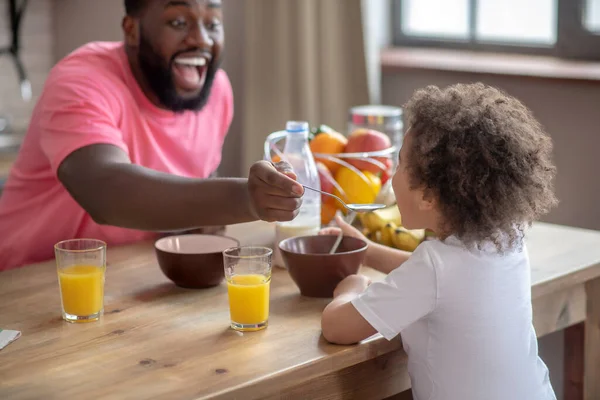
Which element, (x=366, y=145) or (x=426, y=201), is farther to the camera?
(x=366, y=145)

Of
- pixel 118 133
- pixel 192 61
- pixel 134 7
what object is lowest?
pixel 118 133

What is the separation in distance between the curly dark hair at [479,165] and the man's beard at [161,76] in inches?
31.5

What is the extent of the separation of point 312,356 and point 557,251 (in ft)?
2.37

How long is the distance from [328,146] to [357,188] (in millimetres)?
130

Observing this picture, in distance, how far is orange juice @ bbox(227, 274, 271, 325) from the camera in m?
1.35

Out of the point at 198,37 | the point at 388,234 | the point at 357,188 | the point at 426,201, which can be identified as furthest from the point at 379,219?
the point at 198,37

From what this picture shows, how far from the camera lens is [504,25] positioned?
3096mm

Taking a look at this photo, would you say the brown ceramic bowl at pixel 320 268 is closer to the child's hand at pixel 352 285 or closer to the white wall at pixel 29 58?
the child's hand at pixel 352 285

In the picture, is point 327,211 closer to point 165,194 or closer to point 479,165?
point 165,194

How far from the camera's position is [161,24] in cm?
194

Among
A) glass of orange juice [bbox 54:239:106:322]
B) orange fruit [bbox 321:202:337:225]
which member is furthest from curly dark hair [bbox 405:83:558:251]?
orange fruit [bbox 321:202:337:225]

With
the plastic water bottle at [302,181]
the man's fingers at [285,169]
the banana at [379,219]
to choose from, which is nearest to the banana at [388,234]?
the banana at [379,219]

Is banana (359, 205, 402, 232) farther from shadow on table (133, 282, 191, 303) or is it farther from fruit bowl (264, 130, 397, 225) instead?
shadow on table (133, 282, 191, 303)

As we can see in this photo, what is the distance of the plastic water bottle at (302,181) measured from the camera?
5.65ft
